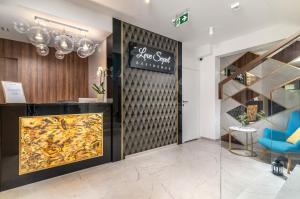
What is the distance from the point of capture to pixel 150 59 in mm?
3738

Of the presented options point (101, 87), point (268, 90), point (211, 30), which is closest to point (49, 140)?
point (101, 87)

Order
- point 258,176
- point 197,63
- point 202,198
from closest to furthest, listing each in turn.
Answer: point 202,198, point 258,176, point 197,63

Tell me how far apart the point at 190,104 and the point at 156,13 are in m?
2.81

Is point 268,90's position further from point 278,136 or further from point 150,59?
point 150,59

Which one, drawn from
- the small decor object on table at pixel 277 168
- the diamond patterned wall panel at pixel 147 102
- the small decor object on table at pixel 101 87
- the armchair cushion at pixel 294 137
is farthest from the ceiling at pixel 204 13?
the small decor object on table at pixel 277 168

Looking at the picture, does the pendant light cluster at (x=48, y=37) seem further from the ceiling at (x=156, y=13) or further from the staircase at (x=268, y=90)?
the staircase at (x=268, y=90)

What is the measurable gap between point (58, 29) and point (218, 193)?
12.7 ft

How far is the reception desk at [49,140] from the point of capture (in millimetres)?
2219

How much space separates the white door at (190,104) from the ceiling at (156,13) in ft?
5.05

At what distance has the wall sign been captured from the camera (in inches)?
137

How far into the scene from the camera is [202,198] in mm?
1986

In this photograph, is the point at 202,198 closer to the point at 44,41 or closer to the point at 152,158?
the point at 152,158

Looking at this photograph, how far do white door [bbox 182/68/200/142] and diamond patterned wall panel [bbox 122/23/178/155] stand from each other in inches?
17.9

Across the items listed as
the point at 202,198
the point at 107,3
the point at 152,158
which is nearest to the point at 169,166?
the point at 152,158
